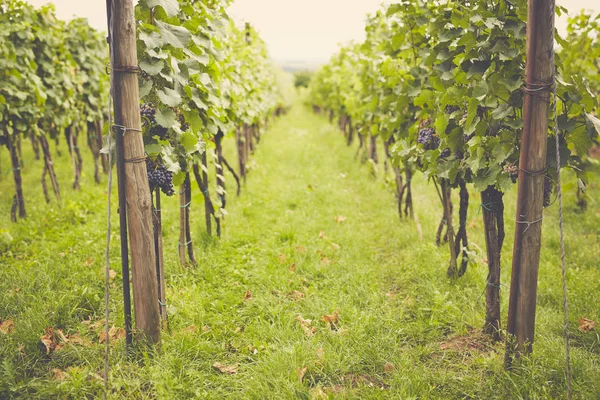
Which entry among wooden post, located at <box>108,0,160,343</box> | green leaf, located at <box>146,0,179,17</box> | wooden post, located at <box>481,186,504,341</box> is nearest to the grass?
wooden post, located at <box>481,186,504,341</box>

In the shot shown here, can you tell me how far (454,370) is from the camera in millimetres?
2977

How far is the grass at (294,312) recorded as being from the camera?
2.74 m

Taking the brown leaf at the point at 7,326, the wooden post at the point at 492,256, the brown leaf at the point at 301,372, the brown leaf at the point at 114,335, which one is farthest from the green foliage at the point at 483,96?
the brown leaf at the point at 7,326

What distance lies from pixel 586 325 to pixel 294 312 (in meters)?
2.57

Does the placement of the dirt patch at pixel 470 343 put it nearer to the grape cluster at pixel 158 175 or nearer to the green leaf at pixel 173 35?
the grape cluster at pixel 158 175

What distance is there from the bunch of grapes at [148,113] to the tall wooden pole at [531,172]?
268 centimetres

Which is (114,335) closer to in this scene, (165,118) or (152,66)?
(165,118)

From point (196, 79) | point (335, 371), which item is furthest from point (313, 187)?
point (335, 371)

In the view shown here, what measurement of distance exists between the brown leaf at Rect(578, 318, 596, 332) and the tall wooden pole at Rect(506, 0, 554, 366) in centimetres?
93

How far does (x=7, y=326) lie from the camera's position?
331 centimetres

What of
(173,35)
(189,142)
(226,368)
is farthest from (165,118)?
(226,368)

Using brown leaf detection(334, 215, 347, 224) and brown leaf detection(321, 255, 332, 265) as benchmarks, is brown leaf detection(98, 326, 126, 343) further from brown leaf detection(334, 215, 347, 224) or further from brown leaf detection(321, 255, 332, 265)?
brown leaf detection(334, 215, 347, 224)

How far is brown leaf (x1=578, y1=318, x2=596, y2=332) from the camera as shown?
10.8ft

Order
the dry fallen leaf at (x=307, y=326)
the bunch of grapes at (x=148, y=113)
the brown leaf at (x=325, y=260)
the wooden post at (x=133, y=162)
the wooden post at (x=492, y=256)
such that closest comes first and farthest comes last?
the wooden post at (x=133, y=162), the bunch of grapes at (x=148, y=113), the wooden post at (x=492, y=256), the dry fallen leaf at (x=307, y=326), the brown leaf at (x=325, y=260)
